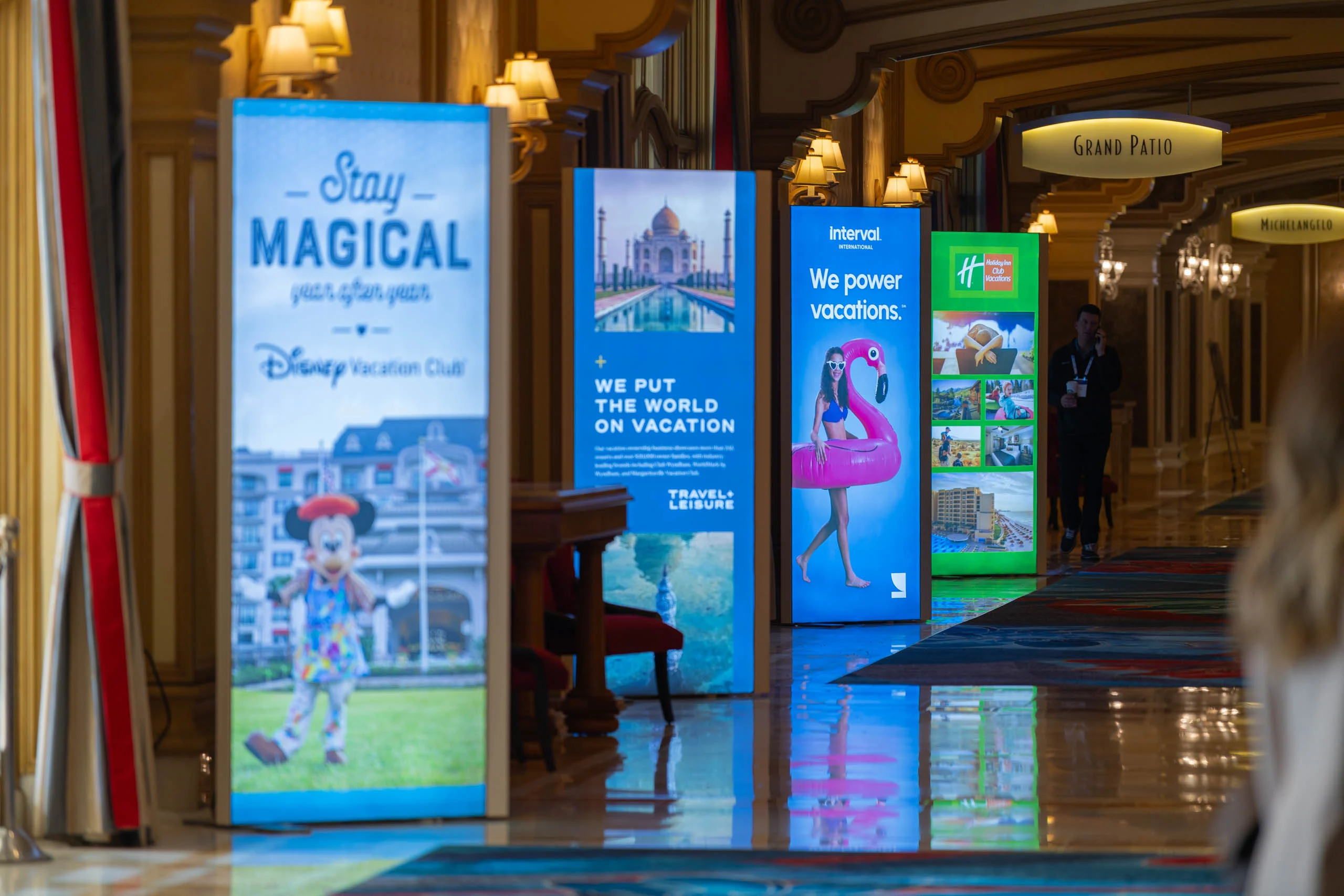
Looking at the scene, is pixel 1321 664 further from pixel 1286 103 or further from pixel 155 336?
pixel 1286 103

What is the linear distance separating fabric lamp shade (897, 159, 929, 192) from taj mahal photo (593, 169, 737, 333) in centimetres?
586

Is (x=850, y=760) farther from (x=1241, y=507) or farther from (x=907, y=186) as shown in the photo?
(x=1241, y=507)

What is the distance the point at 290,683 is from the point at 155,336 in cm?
119

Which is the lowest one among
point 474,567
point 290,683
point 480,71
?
point 290,683

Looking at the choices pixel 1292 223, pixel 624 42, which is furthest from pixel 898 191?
pixel 1292 223

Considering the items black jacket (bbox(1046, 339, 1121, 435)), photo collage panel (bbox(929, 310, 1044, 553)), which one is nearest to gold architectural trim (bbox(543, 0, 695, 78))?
photo collage panel (bbox(929, 310, 1044, 553))

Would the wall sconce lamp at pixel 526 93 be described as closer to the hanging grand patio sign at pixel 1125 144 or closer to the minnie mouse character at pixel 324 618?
the minnie mouse character at pixel 324 618

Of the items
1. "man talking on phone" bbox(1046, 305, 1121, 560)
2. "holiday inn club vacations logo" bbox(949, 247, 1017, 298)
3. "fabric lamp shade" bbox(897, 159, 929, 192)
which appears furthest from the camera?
"fabric lamp shade" bbox(897, 159, 929, 192)

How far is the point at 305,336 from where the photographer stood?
460 centimetres

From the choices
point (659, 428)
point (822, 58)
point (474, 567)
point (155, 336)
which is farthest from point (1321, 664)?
point (822, 58)

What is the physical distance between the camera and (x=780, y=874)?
414cm

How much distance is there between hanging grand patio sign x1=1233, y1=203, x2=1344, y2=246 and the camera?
21984mm

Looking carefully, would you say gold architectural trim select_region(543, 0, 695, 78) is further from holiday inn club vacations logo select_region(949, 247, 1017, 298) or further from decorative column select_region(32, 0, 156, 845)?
holiday inn club vacations logo select_region(949, 247, 1017, 298)

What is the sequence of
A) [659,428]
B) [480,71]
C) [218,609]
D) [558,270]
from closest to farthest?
1. [218,609]
2. [659,428]
3. [480,71]
4. [558,270]
